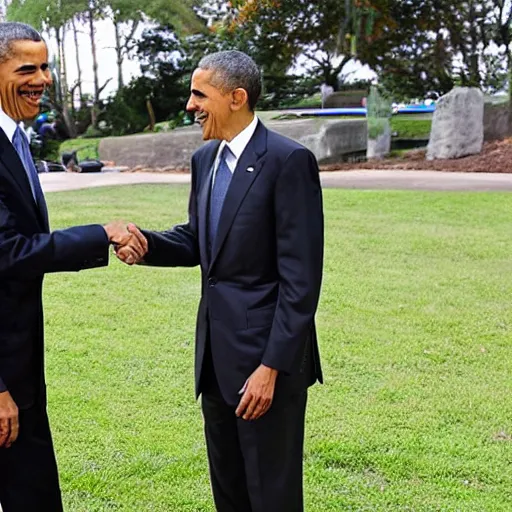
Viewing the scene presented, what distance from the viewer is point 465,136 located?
46.0 ft

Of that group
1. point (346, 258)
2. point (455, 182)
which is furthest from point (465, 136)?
point (346, 258)

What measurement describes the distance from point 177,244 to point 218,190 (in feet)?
0.90

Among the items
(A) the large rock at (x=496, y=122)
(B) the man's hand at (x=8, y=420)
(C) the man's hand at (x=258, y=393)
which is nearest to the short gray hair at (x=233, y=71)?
(C) the man's hand at (x=258, y=393)

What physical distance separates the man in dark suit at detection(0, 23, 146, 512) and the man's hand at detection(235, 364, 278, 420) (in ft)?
1.76

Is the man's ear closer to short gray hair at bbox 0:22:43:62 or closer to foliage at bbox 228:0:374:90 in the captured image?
short gray hair at bbox 0:22:43:62

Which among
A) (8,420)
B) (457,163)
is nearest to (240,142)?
(8,420)

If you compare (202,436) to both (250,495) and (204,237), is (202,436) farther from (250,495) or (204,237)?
(204,237)

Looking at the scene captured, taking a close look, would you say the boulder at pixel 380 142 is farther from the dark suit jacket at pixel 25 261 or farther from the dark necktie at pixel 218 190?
the dark suit jacket at pixel 25 261

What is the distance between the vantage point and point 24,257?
1.87m

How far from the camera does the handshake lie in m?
2.09

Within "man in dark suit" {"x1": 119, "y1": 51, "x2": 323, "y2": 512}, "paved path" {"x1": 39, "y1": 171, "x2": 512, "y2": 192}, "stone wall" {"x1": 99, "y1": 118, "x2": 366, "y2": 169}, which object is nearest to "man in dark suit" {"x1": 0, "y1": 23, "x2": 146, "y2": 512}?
"man in dark suit" {"x1": 119, "y1": 51, "x2": 323, "y2": 512}

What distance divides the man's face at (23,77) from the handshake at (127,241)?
0.41 m

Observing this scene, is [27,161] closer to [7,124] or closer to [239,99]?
[7,124]

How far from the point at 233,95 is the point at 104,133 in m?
20.6
